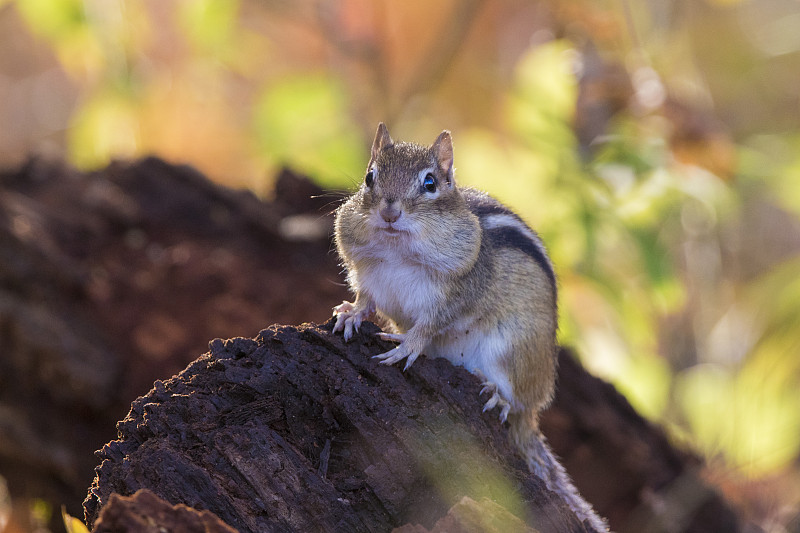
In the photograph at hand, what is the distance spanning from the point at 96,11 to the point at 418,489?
5.00 meters

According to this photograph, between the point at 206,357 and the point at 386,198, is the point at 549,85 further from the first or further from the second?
the point at 206,357

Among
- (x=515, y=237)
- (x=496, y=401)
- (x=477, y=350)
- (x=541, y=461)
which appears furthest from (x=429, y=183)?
(x=541, y=461)

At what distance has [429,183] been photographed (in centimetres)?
322

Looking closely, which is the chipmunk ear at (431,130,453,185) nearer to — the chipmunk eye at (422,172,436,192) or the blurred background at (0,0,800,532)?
the chipmunk eye at (422,172,436,192)

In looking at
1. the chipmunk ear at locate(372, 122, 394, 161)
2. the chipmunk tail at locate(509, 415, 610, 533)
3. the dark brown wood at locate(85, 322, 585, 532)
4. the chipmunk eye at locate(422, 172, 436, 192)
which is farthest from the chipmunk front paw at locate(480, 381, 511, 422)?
the chipmunk ear at locate(372, 122, 394, 161)

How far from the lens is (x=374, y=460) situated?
8.63 ft

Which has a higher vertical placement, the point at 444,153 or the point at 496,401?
the point at 444,153

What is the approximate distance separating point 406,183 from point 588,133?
2.62m

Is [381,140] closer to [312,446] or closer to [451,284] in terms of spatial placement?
[451,284]

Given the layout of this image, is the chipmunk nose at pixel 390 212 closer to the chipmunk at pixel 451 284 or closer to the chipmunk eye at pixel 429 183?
the chipmunk at pixel 451 284

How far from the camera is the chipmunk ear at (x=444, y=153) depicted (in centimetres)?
338

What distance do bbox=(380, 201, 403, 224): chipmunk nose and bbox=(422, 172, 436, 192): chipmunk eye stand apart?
259 mm

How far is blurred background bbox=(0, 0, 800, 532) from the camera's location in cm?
499

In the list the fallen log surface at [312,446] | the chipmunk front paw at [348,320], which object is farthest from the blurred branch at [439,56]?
the fallen log surface at [312,446]
